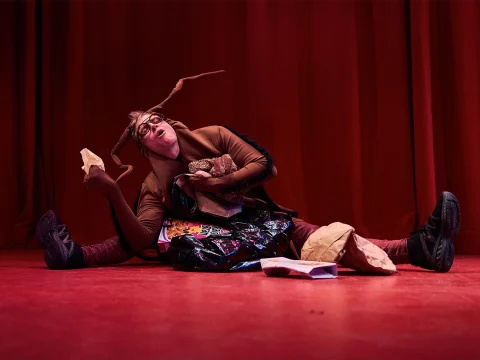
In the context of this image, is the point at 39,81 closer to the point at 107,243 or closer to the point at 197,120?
the point at 197,120

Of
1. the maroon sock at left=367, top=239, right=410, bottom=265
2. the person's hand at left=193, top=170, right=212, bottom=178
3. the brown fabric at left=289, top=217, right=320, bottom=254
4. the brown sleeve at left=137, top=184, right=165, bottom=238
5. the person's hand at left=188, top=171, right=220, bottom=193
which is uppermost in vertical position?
the person's hand at left=193, top=170, right=212, bottom=178

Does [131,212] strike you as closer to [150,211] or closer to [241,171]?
[150,211]

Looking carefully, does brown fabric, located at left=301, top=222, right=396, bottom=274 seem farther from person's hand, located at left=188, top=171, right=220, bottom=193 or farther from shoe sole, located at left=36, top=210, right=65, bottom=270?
shoe sole, located at left=36, top=210, right=65, bottom=270

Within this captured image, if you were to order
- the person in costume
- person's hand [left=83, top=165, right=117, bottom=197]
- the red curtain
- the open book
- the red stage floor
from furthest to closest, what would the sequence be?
the red curtain, person's hand [left=83, top=165, right=117, bottom=197], the person in costume, the open book, the red stage floor

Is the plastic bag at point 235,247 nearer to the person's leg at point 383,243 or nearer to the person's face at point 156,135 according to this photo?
the person's leg at point 383,243

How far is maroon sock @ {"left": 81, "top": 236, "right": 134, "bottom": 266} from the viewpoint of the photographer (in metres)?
2.53

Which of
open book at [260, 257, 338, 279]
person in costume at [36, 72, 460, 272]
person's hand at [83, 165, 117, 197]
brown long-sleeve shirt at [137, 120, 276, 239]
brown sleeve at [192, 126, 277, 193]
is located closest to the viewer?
open book at [260, 257, 338, 279]

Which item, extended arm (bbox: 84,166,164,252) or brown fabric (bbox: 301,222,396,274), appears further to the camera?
extended arm (bbox: 84,166,164,252)

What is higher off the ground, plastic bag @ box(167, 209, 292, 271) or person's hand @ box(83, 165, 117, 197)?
person's hand @ box(83, 165, 117, 197)

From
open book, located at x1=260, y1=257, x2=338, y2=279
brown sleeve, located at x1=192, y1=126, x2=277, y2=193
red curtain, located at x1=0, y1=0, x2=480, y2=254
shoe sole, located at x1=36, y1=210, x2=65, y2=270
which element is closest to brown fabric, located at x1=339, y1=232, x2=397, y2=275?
open book, located at x1=260, y1=257, x2=338, y2=279

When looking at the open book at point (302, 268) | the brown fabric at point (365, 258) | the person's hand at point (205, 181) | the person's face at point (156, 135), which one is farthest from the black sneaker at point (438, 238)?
the person's face at point (156, 135)

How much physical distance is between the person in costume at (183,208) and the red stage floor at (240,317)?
0.56 feet

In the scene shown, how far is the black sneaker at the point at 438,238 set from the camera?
2.16 metres

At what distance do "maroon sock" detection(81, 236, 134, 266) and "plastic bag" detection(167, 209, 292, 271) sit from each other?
9.9 inches
